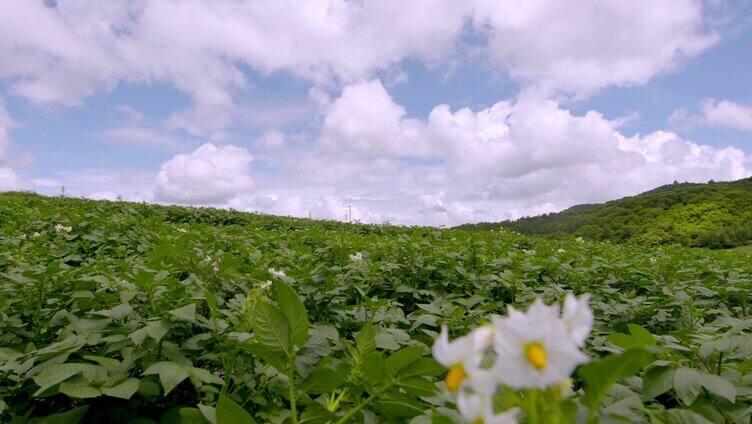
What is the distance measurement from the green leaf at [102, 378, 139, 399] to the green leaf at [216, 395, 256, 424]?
1.23ft

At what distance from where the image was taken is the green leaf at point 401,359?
130 cm

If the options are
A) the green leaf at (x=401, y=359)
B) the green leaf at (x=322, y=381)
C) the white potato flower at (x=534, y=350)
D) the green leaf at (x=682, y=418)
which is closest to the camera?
the white potato flower at (x=534, y=350)

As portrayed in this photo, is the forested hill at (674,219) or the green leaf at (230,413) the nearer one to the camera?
the green leaf at (230,413)

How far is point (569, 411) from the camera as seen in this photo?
2.60ft

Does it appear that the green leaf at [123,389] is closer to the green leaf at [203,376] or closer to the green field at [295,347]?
the green field at [295,347]

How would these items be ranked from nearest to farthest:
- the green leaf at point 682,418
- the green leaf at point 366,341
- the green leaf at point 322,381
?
the green leaf at point 682,418
the green leaf at point 322,381
the green leaf at point 366,341

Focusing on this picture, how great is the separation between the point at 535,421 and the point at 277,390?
1.15m

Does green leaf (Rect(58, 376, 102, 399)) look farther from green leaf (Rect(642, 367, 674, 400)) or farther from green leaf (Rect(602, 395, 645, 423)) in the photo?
green leaf (Rect(642, 367, 674, 400))

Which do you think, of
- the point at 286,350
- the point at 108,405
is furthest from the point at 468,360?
the point at 108,405

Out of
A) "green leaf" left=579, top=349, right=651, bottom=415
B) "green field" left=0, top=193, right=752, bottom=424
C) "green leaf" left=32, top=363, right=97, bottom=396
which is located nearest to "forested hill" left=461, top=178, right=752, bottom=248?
"green field" left=0, top=193, right=752, bottom=424

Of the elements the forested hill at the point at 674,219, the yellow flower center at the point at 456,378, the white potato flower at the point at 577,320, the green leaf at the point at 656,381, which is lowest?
the green leaf at the point at 656,381

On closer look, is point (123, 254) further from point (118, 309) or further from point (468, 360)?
point (468, 360)

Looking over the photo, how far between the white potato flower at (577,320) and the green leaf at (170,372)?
1184 millimetres

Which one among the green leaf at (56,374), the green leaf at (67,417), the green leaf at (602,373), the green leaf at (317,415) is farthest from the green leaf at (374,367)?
the green leaf at (67,417)
